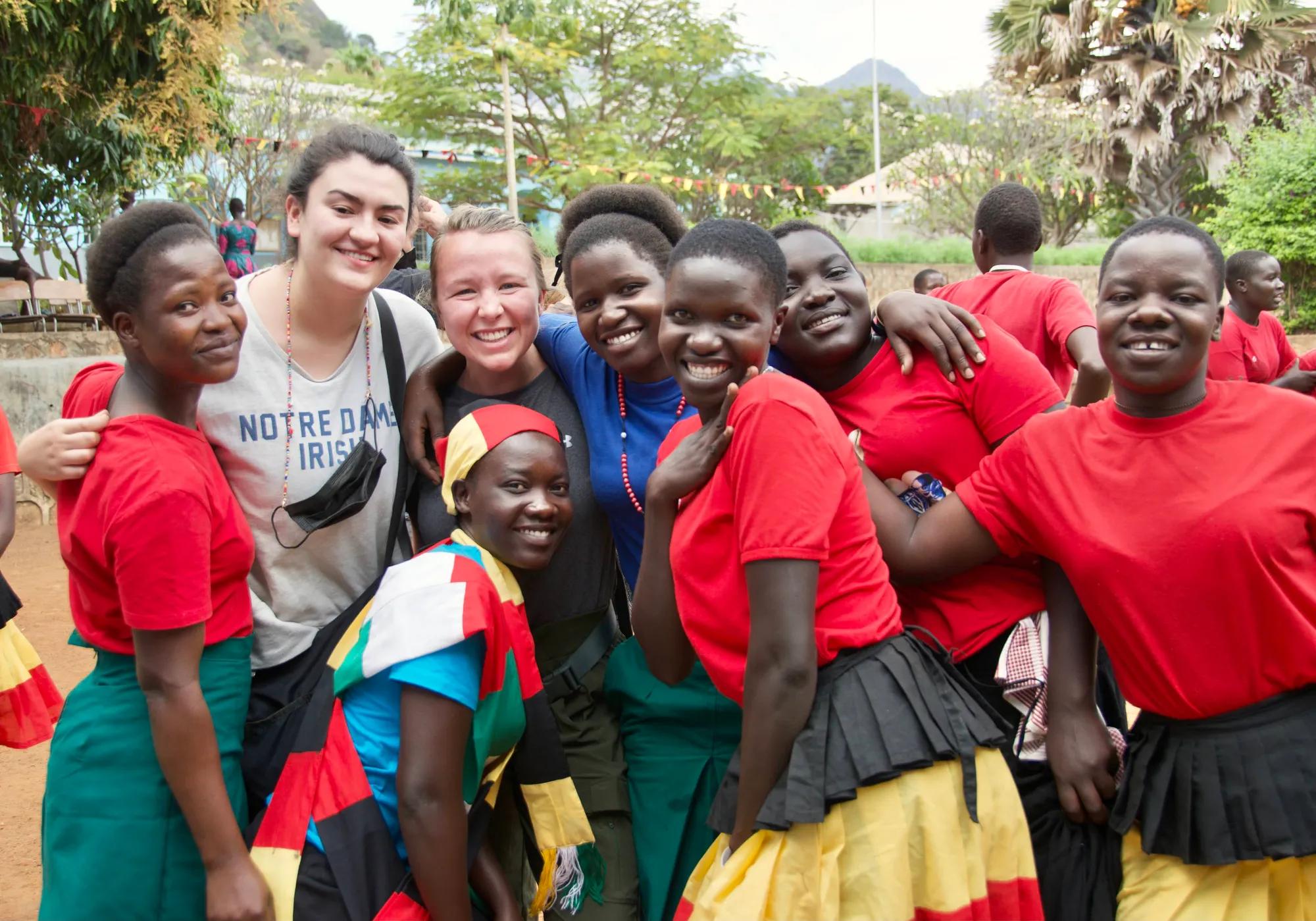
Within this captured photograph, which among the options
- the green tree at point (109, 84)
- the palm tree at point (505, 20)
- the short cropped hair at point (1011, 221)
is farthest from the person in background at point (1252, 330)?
the palm tree at point (505, 20)

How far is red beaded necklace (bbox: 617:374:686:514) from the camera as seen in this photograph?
2.58 metres

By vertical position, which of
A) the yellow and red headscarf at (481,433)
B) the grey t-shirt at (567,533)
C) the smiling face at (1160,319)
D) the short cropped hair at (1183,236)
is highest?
the short cropped hair at (1183,236)

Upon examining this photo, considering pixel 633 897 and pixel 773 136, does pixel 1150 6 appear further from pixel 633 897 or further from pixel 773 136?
pixel 633 897

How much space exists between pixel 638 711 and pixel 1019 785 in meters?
0.94

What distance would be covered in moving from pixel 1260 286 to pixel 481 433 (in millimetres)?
6909

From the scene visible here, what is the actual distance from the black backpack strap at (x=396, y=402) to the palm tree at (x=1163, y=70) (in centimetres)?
2074

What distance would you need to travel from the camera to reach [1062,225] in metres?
28.2

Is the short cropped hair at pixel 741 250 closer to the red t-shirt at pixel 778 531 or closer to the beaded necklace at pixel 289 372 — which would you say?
the red t-shirt at pixel 778 531

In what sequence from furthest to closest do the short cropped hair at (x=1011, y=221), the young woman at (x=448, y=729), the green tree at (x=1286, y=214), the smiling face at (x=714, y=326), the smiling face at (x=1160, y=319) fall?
the green tree at (x=1286, y=214) < the short cropped hair at (x=1011, y=221) < the young woman at (x=448, y=729) < the smiling face at (x=714, y=326) < the smiling face at (x=1160, y=319)

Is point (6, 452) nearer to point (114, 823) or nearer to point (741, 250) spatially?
point (114, 823)

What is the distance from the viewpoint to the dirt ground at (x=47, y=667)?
404 centimetres

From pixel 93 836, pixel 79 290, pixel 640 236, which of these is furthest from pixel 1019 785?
pixel 79 290

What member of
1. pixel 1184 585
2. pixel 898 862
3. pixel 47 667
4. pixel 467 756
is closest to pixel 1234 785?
pixel 1184 585

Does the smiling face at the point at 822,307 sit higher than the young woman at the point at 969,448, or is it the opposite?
the smiling face at the point at 822,307
